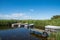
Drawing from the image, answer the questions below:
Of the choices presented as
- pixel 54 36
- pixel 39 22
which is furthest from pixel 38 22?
pixel 54 36

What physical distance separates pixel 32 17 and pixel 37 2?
0.38m

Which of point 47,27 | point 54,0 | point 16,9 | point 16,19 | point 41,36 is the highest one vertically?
point 54,0

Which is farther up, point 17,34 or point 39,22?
point 39,22

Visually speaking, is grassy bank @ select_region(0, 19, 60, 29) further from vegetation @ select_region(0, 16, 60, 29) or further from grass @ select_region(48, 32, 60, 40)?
grass @ select_region(48, 32, 60, 40)

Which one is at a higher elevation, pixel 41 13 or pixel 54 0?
pixel 54 0

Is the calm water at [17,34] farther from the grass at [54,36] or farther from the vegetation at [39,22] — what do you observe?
the grass at [54,36]

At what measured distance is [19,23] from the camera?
316 centimetres

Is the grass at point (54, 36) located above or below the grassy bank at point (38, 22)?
below

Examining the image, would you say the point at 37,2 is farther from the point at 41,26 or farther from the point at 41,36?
the point at 41,36

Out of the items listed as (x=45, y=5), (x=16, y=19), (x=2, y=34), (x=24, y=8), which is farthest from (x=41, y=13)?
(x=2, y=34)

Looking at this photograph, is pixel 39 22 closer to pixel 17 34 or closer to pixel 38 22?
pixel 38 22

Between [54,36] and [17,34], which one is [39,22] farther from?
[17,34]

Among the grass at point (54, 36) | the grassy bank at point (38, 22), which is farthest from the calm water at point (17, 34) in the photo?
the grass at point (54, 36)

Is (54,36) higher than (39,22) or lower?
lower
